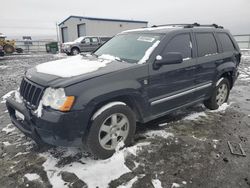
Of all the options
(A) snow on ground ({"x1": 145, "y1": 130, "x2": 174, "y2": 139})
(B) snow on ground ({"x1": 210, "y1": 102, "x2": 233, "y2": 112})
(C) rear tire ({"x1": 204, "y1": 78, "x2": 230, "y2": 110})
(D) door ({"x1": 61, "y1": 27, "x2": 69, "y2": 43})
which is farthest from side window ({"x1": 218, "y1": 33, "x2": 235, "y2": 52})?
(D) door ({"x1": 61, "y1": 27, "x2": 69, "y2": 43})

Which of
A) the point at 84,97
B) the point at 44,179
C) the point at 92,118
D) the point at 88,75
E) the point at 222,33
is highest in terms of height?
the point at 222,33

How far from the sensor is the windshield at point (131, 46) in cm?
342

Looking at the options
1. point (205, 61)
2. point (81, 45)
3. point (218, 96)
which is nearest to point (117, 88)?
point (205, 61)

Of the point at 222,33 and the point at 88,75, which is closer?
the point at 88,75

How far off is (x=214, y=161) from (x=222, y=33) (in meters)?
3.06

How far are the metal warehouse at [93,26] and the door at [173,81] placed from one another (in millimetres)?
21684

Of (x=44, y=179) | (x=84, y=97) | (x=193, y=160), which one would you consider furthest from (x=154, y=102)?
(x=44, y=179)

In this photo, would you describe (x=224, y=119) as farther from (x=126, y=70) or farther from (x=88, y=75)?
(x=88, y=75)

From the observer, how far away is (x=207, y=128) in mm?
3973

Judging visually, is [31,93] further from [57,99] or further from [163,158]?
[163,158]

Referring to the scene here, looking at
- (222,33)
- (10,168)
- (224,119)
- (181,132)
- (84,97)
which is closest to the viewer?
(84,97)

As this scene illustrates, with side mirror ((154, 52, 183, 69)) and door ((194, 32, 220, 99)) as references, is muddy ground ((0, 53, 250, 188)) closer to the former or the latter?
door ((194, 32, 220, 99))

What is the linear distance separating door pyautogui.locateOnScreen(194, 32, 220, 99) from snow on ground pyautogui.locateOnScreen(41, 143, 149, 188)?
202 cm

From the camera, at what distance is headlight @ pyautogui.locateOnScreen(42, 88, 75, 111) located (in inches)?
97.7
